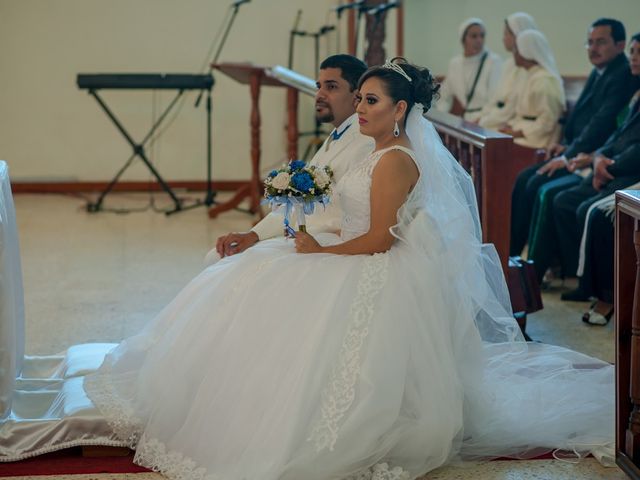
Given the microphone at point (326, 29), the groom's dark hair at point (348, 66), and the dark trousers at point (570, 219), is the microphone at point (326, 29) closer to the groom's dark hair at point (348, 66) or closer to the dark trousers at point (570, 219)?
the dark trousers at point (570, 219)

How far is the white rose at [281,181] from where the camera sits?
10.6ft

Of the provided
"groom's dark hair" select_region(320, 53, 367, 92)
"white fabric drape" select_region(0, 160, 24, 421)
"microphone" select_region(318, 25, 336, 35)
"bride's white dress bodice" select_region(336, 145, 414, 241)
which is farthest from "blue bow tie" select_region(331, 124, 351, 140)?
"microphone" select_region(318, 25, 336, 35)

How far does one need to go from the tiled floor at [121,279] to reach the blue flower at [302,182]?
3.16 ft

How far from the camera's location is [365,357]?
3000mm

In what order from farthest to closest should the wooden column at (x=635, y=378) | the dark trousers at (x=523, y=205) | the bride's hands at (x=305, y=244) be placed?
1. the dark trousers at (x=523, y=205)
2. the bride's hands at (x=305, y=244)
3. the wooden column at (x=635, y=378)

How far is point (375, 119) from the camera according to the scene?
334 centimetres

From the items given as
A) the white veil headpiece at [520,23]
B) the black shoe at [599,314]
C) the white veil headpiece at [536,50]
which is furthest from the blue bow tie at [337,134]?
the white veil headpiece at [520,23]

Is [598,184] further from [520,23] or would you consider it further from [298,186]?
[298,186]

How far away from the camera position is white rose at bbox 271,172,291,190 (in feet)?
10.6

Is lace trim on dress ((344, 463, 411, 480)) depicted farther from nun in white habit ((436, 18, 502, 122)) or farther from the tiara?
nun in white habit ((436, 18, 502, 122))

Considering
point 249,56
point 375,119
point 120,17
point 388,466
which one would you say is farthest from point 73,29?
point 388,466

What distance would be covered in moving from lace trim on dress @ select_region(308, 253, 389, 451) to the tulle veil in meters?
0.21

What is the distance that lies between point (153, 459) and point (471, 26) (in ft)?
18.6

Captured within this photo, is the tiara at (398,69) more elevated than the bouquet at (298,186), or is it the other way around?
the tiara at (398,69)
